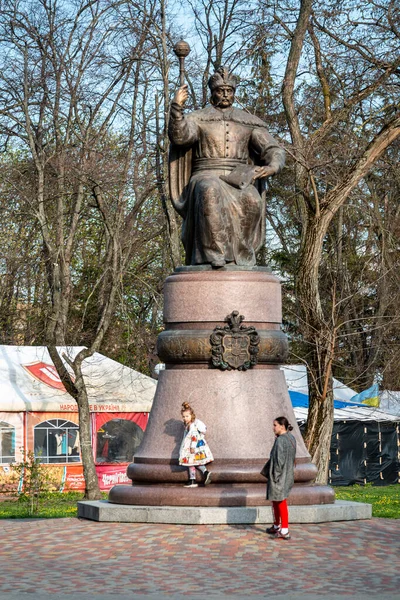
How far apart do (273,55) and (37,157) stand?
223 inches

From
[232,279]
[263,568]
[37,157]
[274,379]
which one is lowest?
[263,568]

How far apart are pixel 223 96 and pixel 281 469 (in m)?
4.33

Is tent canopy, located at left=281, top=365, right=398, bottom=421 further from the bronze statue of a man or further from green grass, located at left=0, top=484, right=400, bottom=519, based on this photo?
the bronze statue of a man

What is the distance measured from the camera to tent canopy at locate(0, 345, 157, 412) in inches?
1055

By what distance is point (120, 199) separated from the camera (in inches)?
955

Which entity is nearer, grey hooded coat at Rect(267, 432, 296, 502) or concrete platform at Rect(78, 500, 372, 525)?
grey hooded coat at Rect(267, 432, 296, 502)

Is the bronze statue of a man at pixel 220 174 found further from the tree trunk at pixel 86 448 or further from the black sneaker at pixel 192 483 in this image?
the tree trunk at pixel 86 448

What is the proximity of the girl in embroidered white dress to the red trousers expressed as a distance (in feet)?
3.41

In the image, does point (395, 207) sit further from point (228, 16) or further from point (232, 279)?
point (232, 279)

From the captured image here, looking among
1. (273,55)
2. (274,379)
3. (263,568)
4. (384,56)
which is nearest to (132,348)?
(273,55)

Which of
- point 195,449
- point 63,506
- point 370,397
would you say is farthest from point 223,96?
point 370,397

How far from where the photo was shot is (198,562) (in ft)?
29.8

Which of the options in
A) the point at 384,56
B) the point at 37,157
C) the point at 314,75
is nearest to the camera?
the point at 384,56

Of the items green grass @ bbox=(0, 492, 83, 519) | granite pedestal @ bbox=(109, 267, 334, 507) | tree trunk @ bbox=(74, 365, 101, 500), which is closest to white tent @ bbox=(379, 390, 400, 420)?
green grass @ bbox=(0, 492, 83, 519)
